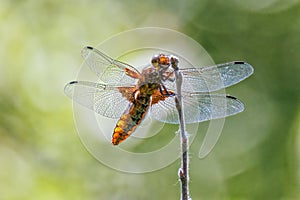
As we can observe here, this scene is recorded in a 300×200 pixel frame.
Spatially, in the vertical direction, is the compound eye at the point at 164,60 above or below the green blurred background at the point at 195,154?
below

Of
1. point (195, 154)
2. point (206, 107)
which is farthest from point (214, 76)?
point (195, 154)

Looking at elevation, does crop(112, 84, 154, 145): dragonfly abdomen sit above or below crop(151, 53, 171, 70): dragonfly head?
below

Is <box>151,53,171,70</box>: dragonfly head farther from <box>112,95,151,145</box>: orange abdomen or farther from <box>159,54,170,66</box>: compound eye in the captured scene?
<box>112,95,151,145</box>: orange abdomen

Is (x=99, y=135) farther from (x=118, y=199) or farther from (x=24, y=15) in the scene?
(x=24, y=15)

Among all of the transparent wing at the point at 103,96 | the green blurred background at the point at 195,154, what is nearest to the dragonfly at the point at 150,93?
the transparent wing at the point at 103,96

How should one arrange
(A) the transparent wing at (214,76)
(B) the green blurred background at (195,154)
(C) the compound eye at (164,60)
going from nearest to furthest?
1. (C) the compound eye at (164,60)
2. (A) the transparent wing at (214,76)
3. (B) the green blurred background at (195,154)

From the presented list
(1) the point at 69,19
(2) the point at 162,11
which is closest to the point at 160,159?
(2) the point at 162,11

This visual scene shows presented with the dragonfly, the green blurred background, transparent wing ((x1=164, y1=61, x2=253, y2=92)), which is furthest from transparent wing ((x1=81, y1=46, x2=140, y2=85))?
the green blurred background

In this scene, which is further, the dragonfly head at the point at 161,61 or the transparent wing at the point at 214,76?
the transparent wing at the point at 214,76

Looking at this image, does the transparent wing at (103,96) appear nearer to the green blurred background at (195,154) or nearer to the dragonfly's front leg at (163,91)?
the dragonfly's front leg at (163,91)
